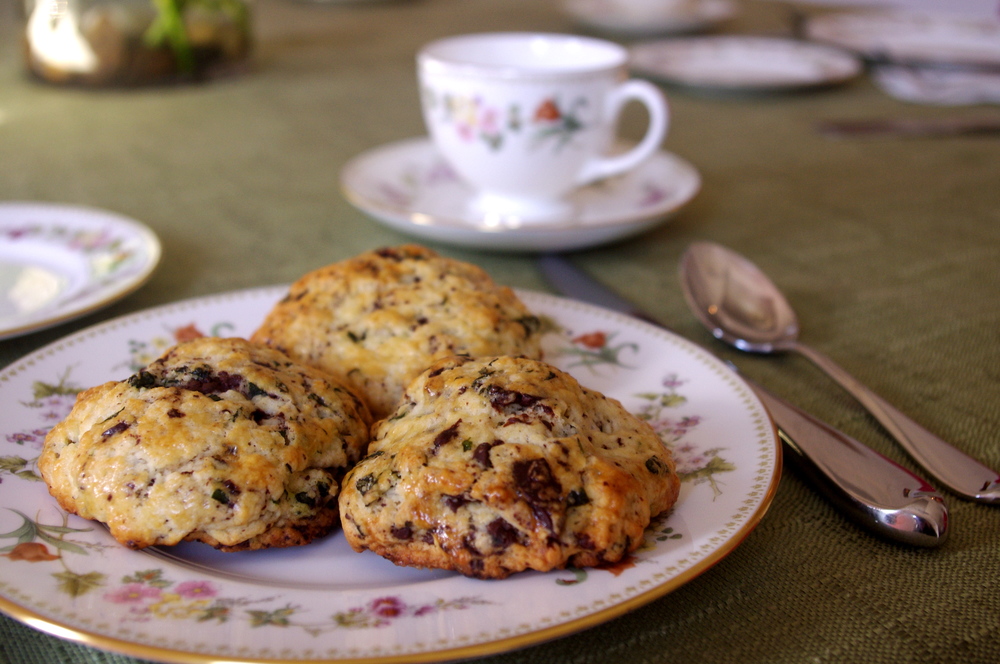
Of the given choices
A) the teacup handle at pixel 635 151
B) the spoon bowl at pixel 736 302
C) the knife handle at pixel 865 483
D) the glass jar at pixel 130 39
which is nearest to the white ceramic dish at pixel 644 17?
the glass jar at pixel 130 39

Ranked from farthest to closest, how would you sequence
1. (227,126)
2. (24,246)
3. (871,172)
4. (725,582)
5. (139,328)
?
1. (227,126)
2. (871,172)
3. (24,246)
4. (139,328)
5. (725,582)

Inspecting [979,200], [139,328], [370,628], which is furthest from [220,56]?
[370,628]

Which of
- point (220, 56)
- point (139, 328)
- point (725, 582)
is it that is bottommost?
point (725, 582)

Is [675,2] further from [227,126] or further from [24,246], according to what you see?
[24,246]

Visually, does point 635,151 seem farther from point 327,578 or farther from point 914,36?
point 914,36

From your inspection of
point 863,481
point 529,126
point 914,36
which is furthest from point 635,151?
point 914,36

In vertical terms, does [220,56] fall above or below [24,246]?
above

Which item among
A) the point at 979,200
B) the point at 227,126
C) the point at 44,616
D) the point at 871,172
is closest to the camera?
the point at 44,616
